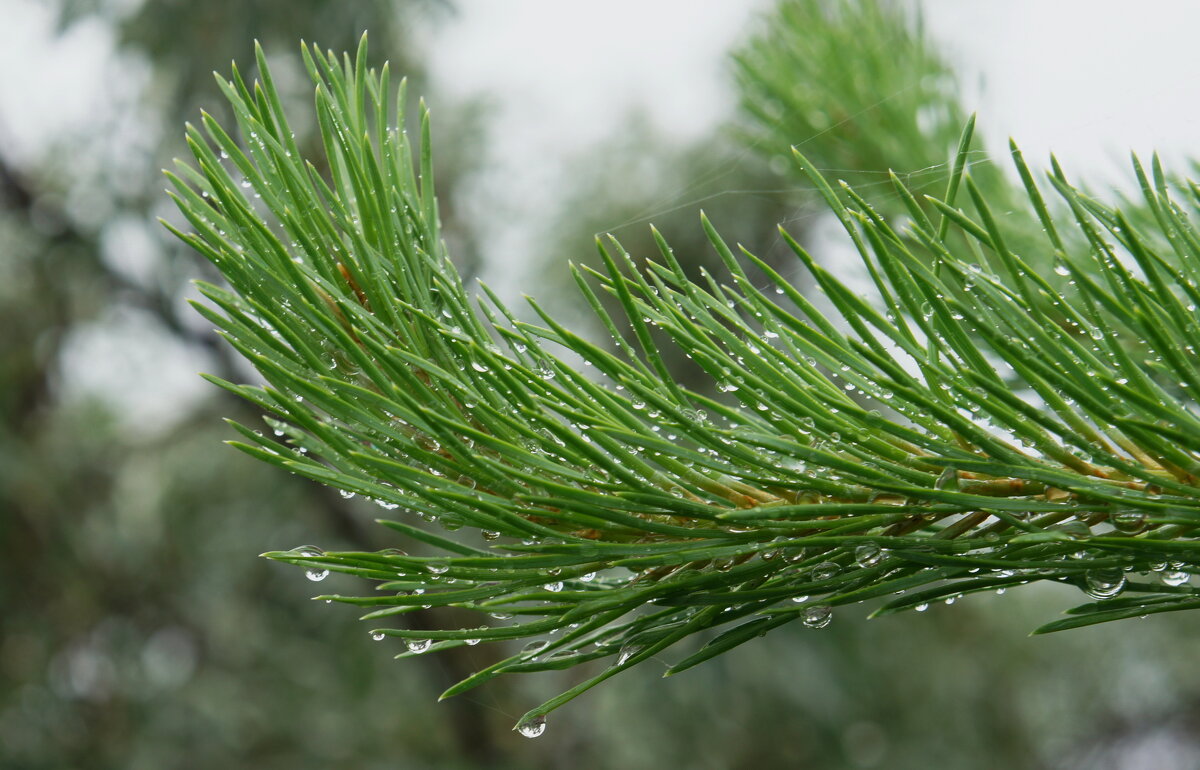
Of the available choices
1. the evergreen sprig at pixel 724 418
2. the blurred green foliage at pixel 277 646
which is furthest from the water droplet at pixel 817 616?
the blurred green foliage at pixel 277 646

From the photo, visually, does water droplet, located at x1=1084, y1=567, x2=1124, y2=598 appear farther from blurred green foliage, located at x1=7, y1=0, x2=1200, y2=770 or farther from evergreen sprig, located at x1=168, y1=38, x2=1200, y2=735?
blurred green foliage, located at x1=7, y1=0, x2=1200, y2=770

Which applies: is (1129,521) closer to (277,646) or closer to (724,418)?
(724,418)

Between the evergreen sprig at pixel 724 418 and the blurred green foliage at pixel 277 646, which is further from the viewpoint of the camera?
the blurred green foliage at pixel 277 646

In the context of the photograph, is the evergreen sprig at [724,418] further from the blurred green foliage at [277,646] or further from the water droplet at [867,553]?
the blurred green foliage at [277,646]

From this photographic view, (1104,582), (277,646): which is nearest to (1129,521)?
(1104,582)

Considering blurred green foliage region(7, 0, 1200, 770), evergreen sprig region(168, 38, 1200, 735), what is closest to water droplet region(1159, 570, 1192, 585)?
evergreen sprig region(168, 38, 1200, 735)

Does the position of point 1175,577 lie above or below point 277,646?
below

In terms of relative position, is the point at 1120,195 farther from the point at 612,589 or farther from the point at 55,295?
the point at 55,295
